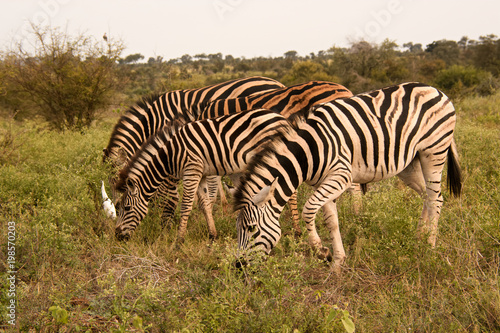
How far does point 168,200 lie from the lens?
19.0ft

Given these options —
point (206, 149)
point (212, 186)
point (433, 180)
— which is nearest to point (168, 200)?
point (212, 186)

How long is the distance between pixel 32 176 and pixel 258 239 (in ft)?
14.0

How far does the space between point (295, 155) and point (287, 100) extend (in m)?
2.26

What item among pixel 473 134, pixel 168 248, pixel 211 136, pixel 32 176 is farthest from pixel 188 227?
pixel 473 134

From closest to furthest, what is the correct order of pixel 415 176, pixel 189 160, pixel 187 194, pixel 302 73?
pixel 415 176 → pixel 189 160 → pixel 187 194 → pixel 302 73

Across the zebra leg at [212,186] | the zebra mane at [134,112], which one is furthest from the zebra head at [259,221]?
the zebra mane at [134,112]

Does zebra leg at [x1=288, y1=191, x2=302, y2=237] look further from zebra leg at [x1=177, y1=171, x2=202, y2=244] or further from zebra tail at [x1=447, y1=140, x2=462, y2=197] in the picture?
zebra tail at [x1=447, y1=140, x2=462, y2=197]

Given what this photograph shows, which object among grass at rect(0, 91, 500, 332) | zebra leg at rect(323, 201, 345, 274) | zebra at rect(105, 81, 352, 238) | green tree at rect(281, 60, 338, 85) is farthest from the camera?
green tree at rect(281, 60, 338, 85)

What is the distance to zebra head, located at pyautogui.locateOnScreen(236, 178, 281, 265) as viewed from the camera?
148 inches

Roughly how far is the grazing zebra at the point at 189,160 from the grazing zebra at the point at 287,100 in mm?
949

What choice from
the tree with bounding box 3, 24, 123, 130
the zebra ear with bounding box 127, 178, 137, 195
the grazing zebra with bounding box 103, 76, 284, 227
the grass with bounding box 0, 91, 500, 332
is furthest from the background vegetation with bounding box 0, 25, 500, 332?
the tree with bounding box 3, 24, 123, 130

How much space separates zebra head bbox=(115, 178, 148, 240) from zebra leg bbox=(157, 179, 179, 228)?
43 cm

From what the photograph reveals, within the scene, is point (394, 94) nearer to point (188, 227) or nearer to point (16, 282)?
point (188, 227)

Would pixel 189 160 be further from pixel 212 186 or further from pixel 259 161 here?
pixel 259 161
